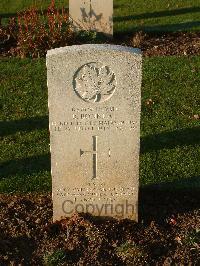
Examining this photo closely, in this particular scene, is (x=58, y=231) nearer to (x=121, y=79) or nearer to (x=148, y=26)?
(x=121, y=79)

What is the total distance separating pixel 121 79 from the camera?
4410 millimetres

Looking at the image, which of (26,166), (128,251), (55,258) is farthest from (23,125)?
(128,251)

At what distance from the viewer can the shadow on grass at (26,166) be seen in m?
6.19

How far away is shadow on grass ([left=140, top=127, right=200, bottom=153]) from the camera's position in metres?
6.64

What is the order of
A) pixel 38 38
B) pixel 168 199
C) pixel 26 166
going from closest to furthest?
pixel 168 199 < pixel 26 166 < pixel 38 38

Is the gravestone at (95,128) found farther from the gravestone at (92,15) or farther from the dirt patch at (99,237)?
the gravestone at (92,15)

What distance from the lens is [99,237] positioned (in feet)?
15.9

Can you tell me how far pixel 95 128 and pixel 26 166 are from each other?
1.90 m

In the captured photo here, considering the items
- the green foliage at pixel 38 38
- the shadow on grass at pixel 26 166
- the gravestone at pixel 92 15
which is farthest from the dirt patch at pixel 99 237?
the gravestone at pixel 92 15

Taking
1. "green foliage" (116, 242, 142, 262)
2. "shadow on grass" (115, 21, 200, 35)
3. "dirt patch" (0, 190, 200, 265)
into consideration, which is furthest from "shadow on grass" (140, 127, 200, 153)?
"shadow on grass" (115, 21, 200, 35)

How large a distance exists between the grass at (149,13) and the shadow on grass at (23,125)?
3.74 meters

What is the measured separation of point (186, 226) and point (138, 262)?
0.71 metres

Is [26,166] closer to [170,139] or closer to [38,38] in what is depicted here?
[170,139]

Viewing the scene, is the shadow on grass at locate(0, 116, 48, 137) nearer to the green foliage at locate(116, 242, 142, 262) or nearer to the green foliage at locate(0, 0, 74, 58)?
the green foliage at locate(0, 0, 74, 58)
